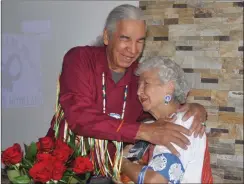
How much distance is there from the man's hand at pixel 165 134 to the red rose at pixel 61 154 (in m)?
0.33

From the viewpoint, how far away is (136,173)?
163 centimetres

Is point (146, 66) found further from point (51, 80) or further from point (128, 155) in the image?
point (51, 80)

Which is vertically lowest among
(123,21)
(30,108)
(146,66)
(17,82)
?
(30,108)

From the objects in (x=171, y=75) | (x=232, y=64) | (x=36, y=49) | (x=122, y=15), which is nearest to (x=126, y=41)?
(x=122, y=15)

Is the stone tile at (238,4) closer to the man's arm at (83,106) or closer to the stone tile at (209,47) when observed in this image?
the stone tile at (209,47)

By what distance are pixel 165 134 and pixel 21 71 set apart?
2285 millimetres

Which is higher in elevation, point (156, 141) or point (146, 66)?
point (146, 66)

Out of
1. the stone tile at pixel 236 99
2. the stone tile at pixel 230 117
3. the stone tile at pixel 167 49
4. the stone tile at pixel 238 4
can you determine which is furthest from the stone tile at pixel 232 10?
the stone tile at pixel 230 117

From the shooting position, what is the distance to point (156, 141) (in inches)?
64.6

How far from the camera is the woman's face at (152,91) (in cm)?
184

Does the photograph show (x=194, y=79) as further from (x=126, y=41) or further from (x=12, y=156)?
(x=12, y=156)

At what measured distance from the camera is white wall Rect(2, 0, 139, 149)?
312 cm

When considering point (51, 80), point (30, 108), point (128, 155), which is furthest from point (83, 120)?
point (30, 108)

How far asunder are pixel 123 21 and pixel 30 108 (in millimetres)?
1947
